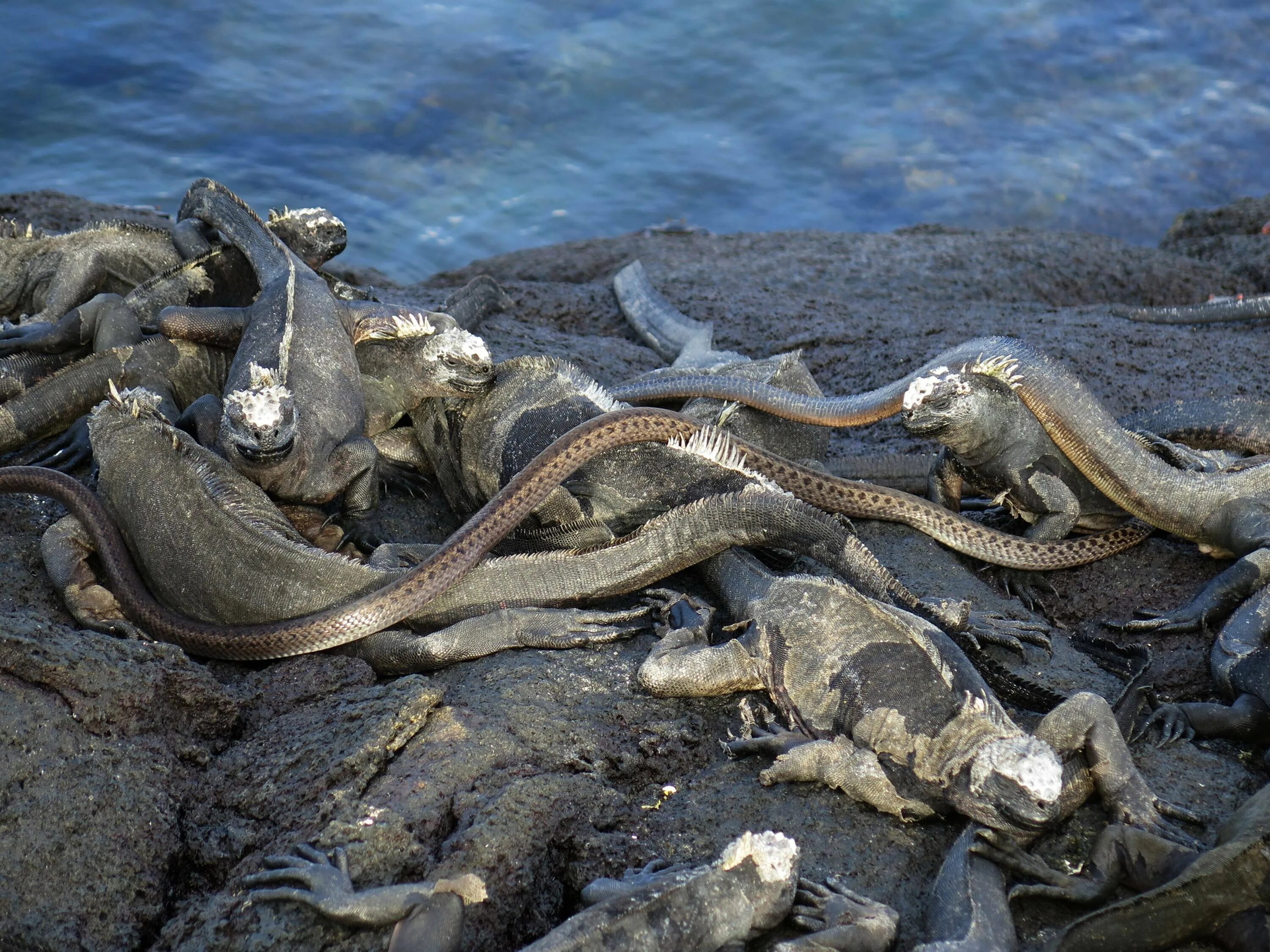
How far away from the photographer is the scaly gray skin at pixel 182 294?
651cm

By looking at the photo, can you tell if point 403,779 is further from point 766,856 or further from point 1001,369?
point 1001,369

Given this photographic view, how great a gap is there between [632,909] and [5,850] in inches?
71.6

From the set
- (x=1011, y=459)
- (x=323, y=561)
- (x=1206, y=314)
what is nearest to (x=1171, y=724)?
(x=1011, y=459)

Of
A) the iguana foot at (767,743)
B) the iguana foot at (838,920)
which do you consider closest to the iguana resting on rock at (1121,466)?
the iguana foot at (767,743)

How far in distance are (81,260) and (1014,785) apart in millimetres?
6027

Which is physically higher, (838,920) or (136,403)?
(136,403)

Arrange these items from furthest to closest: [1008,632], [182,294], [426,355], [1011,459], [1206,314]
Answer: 1. [1206,314]
2. [182,294]
3. [426,355]
4. [1011,459]
5. [1008,632]

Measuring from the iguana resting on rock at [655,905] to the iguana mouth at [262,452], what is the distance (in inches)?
85.0

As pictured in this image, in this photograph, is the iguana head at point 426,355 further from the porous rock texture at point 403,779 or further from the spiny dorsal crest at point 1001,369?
the spiny dorsal crest at point 1001,369

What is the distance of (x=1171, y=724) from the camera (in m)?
4.58

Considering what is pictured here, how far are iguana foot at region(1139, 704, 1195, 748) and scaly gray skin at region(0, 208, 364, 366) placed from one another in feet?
16.7

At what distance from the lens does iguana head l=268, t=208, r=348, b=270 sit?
7.48 metres

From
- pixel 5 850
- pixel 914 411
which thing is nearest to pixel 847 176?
pixel 914 411

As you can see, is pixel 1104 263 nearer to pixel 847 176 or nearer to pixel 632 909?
pixel 847 176
